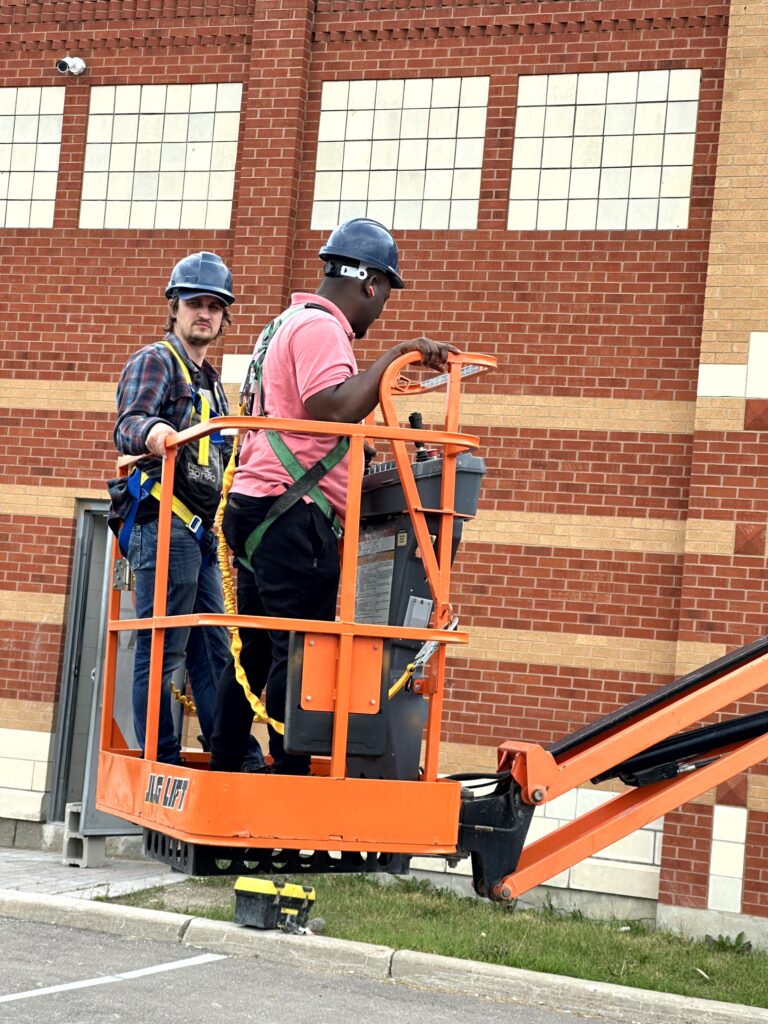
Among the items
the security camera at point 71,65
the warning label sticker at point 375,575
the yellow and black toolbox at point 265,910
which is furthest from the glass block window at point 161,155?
the warning label sticker at point 375,575

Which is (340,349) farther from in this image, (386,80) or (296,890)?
(386,80)

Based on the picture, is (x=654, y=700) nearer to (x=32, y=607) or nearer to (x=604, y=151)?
(x=604, y=151)

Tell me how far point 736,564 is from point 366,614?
669 centimetres

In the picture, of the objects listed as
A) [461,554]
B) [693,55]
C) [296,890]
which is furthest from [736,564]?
[296,890]

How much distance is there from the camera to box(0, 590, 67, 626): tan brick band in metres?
13.5

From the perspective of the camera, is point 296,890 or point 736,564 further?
point 736,564

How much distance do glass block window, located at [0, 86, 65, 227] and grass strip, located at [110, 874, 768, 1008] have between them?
6.33 metres

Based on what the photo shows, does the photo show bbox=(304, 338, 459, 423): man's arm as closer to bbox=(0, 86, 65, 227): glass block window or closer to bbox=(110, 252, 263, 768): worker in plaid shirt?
bbox=(110, 252, 263, 768): worker in plaid shirt

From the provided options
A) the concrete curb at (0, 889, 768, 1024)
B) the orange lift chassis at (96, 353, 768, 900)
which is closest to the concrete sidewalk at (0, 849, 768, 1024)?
the concrete curb at (0, 889, 768, 1024)

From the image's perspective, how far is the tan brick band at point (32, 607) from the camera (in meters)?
13.5

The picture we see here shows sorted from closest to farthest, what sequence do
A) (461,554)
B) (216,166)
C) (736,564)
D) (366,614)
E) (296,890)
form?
(366,614) < (296,890) < (736,564) < (461,554) < (216,166)

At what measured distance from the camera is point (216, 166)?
13.5 meters

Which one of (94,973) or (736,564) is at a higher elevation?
(736,564)

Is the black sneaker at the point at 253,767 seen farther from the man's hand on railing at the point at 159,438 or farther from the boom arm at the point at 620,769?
the man's hand on railing at the point at 159,438
